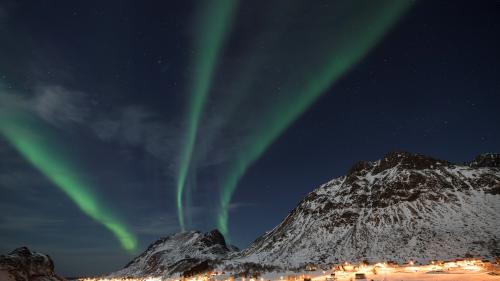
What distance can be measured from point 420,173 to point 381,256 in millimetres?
69425

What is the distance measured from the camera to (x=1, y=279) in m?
24.0

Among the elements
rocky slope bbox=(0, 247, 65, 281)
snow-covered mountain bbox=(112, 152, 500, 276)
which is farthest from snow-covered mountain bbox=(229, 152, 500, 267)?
rocky slope bbox=(0, 247, 65, 281)

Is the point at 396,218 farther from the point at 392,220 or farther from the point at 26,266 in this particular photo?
the point at 26,266

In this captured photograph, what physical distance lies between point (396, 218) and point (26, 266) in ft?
456

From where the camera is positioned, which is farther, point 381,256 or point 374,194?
point 374,194

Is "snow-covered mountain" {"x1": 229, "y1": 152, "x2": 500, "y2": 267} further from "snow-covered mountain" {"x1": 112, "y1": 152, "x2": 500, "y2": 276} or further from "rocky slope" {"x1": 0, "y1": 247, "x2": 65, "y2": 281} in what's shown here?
"rocky slope" {"x1": 0, "y1": 247, "x2": 65, "y2": 281}

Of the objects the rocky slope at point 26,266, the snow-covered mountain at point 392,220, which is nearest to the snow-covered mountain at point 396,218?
the snow-covered mountain at point 392,220

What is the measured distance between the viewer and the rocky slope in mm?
25344

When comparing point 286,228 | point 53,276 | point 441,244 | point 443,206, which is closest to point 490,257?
point 441,244

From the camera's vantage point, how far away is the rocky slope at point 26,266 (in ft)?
83.1

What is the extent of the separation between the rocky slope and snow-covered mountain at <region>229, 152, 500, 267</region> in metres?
97.6

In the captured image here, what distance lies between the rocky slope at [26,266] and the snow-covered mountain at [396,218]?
97.6 metres

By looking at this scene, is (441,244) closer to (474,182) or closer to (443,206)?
(443,206)

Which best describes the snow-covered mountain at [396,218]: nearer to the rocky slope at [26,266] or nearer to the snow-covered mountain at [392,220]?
the snow-covered mountain at [392,220]
